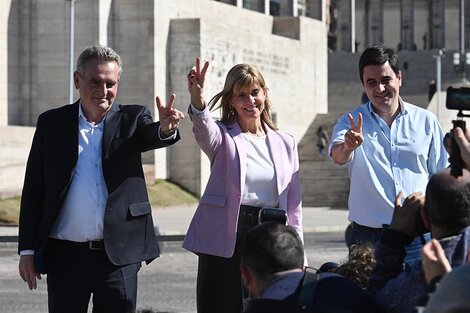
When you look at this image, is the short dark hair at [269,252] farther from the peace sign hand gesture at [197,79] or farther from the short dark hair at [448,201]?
the peace sign hand gesture at [197,79]

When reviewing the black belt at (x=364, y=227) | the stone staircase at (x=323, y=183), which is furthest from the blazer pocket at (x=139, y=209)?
the stone staircase at (x=323, y=183)

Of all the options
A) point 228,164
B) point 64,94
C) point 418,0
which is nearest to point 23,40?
point 64,94

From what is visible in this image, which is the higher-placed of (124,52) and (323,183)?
(124,52)

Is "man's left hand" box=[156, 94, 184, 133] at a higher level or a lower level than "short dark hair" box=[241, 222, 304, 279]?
higher

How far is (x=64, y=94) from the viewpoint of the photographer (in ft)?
125

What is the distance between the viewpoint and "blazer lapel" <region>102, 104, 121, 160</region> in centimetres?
660

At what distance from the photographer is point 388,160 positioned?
7105mm

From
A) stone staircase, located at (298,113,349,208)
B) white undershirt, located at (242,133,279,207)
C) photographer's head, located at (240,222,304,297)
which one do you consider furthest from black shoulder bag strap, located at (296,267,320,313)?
stone staircase, located at (298,113,349,208)

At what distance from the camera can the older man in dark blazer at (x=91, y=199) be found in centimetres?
646

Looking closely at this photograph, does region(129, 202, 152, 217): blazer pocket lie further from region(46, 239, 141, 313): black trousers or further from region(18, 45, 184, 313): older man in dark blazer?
region(46, 239, 141, 313): black trousers

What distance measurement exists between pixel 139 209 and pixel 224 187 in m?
0.64

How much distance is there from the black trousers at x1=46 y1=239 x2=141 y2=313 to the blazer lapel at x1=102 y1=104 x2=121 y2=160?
1.66 ft

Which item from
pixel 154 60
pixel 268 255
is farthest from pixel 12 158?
pixel 268 255

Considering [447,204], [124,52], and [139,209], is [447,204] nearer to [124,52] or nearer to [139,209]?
[139,209]
